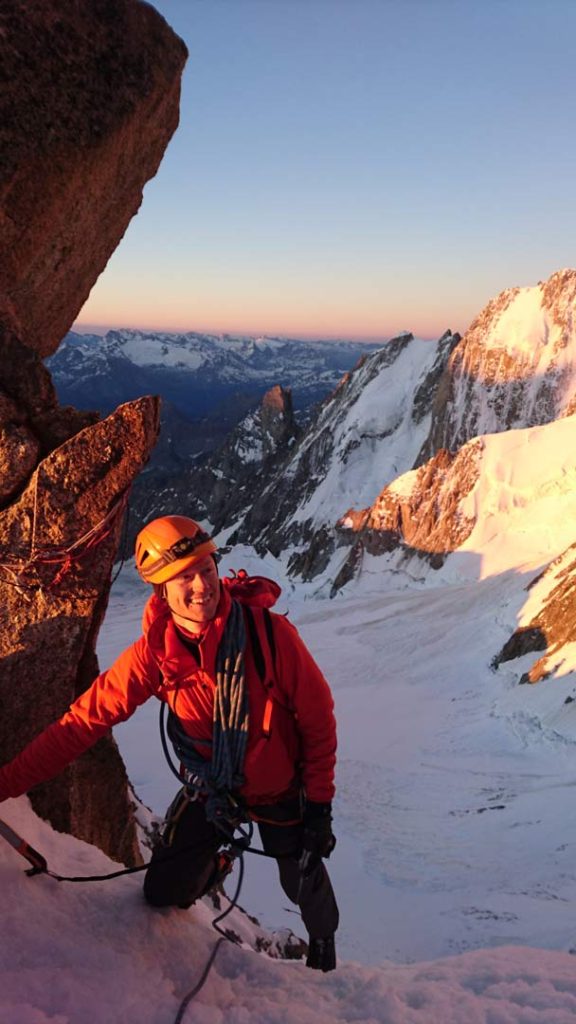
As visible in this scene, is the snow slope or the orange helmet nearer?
the snow slope

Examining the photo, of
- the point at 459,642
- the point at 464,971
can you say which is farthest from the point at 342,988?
the point at 459,642

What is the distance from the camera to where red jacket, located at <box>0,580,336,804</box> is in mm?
4117

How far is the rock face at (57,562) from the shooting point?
18.4ft

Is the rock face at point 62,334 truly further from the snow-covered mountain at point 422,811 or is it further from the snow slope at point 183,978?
the snow slope at point 183,978

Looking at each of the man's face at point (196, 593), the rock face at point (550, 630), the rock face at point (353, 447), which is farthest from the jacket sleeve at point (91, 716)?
the rock face at point (353, 447)

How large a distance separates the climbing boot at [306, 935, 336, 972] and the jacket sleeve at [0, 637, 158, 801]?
2.49 meters

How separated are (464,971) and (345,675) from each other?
29668mm

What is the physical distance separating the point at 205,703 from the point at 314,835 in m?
1.25

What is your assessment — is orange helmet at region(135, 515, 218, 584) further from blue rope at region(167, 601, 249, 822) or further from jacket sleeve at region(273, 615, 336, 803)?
jacket sleeve at region(273, 615, 336, 803)

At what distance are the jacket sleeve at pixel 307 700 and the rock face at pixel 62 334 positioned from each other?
238cm

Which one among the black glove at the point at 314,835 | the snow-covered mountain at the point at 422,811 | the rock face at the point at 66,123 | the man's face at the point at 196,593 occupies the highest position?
the rock face at the point at 66,123

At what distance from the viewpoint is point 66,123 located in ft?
24.4

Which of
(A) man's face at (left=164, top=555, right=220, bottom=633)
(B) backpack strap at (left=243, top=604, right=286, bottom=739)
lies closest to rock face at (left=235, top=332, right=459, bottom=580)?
(B) backpack strap at (left=243, top=604, right=286, bottom=739)

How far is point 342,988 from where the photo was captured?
4590mm
